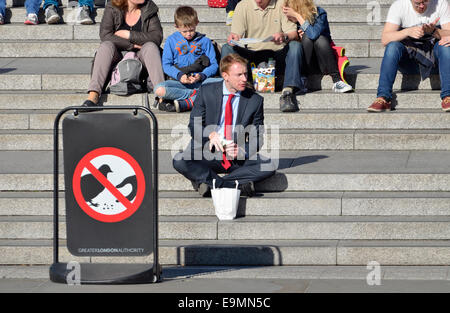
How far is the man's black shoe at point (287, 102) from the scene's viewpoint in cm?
1017

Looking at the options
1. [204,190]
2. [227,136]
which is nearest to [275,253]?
[204,190]

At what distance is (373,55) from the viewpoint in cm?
1178

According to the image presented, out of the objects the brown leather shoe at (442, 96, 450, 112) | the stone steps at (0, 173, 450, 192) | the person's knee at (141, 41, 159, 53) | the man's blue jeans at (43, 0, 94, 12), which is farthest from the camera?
the man's blue jeans at (43, 0, 94, 12)

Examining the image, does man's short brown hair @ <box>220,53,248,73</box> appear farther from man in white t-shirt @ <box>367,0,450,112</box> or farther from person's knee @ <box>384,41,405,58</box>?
person's knee @ <box>384,41,405,58</box>

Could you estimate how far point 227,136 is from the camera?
880 cm

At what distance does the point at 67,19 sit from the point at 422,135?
5.38 meters

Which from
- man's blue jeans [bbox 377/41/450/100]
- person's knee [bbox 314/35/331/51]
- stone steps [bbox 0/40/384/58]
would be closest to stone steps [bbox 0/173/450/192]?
man's blue jeans [bbox 377/41/450/100]

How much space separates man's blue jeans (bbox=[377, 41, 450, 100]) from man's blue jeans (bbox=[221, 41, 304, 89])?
915 mm

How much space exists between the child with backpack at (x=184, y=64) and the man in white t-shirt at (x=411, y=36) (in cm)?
188

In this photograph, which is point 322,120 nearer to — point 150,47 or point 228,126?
point 228,126

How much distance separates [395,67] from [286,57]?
3.99 feet

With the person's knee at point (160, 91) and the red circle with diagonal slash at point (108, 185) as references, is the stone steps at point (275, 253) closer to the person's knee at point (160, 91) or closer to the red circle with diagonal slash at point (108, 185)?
the red circle with diagonal slash at point (108, 185)

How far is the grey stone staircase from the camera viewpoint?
26.7 ft

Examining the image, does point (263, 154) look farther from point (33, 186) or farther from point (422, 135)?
point (33, 186)
